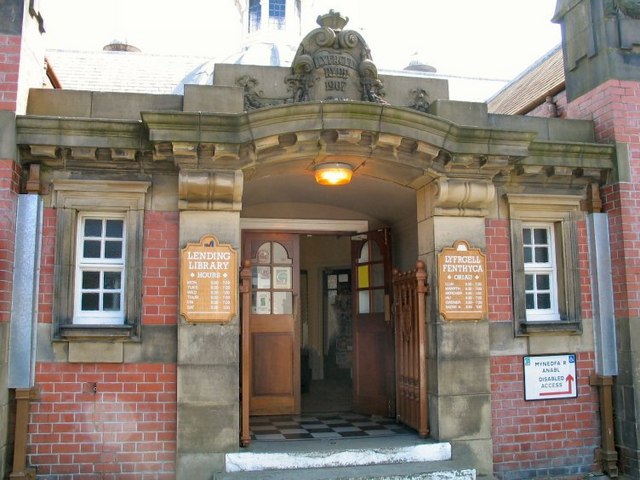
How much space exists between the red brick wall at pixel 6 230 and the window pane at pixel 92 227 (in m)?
0.77

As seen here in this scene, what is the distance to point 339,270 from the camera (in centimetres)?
1493

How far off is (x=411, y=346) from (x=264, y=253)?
2.92 meters

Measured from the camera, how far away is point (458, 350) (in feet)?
23.9

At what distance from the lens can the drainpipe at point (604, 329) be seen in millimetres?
7672

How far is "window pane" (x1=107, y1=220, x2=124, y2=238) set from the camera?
716cm

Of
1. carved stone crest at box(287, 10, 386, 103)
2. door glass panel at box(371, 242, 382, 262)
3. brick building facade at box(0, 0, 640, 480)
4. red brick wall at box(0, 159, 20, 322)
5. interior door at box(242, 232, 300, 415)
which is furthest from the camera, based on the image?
door glass panel at box(371, 242, 382, 262)

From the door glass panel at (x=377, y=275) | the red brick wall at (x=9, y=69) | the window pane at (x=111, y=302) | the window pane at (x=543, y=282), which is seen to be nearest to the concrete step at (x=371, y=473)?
the window pane at (x=111, y=302)

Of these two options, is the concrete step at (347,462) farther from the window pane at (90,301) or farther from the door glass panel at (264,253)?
the door glass panel at (264,253)

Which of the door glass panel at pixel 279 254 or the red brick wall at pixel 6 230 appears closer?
the red brick wall at pixel 6 230

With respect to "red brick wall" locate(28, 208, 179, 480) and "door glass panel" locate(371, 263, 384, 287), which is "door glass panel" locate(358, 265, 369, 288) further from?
"red brick wall" locate(28, 208, 179, 480)

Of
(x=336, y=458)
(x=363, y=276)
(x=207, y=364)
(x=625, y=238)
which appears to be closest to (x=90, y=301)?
(x=207, y=364)

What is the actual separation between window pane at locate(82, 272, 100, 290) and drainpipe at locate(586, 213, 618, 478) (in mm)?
6016

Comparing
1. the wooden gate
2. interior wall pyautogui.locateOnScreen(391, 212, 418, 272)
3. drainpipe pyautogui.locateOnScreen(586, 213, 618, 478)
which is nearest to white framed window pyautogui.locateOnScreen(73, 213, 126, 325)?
the wooden gate

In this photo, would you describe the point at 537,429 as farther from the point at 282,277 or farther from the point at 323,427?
the point at 282,277
